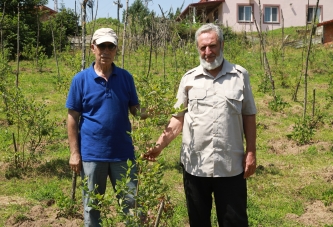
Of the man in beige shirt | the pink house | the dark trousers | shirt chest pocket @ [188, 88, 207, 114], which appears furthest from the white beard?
the pink house

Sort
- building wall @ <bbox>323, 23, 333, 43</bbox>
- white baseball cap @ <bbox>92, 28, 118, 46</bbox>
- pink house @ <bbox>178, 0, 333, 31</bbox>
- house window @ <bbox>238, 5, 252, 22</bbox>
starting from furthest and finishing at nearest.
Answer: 1. house window @ <bbox>238, 5, 252, 22</bbox>
2. pink house @ <bbox>178, 0, 333, 31</bbox>
3. building wall @ <bbox>323, 23, 333, 43</bbox>
4. white baseball cap @ <bbox>92, 28, 118, 46</bbox>

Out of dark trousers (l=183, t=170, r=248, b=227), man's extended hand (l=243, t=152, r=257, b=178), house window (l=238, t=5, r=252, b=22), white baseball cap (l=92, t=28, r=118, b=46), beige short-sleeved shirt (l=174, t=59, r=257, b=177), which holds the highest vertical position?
house window (l=238, t=5, r=252, b=22)

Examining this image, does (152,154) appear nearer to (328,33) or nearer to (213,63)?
(213,63)

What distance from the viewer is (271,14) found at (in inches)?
1033

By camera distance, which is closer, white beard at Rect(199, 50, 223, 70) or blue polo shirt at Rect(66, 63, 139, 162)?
white beard at Rect(199, 50, 223, 70)

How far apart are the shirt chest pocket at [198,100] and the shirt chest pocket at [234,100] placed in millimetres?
148

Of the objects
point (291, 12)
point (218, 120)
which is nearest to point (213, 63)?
point (218, 120)

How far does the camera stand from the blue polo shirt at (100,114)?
2852mm

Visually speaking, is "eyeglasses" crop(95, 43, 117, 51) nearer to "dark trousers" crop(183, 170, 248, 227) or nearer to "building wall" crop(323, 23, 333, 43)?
"dark trousers" crop(183, 170, 248, 227)

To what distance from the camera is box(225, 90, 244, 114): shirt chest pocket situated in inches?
103

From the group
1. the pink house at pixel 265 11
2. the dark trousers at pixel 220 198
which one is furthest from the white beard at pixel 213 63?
the pink house at pixel 265 11

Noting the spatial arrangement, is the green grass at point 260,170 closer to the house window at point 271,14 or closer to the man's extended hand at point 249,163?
the man's extended hand at point 249,163

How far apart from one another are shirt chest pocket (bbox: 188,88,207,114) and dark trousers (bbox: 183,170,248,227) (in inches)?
17.9

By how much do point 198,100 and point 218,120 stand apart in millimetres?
186
